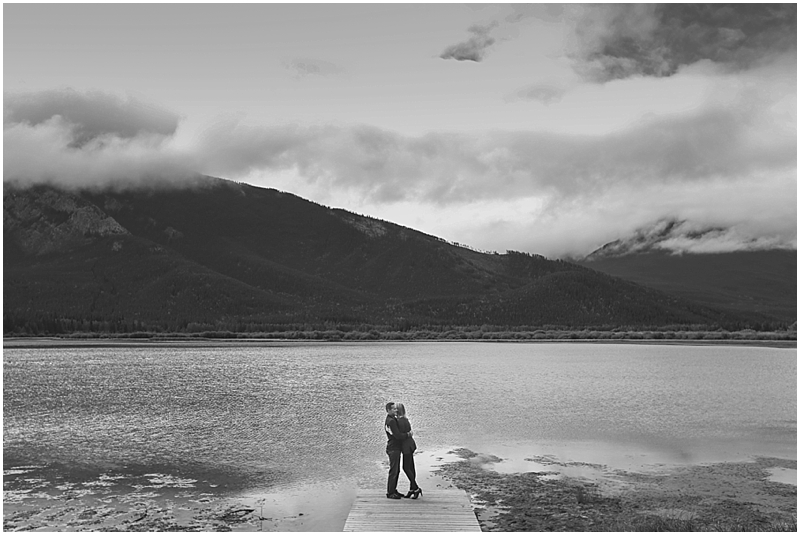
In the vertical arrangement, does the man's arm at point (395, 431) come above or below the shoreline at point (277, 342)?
below

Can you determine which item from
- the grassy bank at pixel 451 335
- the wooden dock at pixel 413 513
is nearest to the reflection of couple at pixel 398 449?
the wooden dock at pixel 413 513

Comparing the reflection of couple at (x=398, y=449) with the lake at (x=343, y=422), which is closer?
the reflection of couple at (x=398, y=449)

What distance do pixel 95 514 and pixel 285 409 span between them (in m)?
21.4

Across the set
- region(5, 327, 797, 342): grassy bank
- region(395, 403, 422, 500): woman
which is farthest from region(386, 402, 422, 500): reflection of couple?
region(5, 327, 797, 342): grassy bank

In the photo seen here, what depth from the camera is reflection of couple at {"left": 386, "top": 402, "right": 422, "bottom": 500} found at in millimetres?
19097

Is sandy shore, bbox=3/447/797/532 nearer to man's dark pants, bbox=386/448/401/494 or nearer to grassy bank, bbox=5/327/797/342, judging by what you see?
man's dark pants, bbox=386/448/401/494

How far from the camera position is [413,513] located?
18.1 metres

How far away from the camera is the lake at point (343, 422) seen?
82.5 ft

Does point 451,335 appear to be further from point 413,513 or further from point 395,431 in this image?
point 413,513

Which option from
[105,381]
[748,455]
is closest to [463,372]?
[105,381]

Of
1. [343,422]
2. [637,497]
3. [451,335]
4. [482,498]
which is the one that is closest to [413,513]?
[482,498]

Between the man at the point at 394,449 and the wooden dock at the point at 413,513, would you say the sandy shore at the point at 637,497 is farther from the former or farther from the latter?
the man at the point at 394,449

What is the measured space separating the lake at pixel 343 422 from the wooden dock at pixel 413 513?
10.2 ft

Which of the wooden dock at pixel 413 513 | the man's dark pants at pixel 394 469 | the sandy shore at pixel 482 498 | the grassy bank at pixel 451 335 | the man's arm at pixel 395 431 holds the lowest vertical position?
the sandy shore at pixel 482 498
